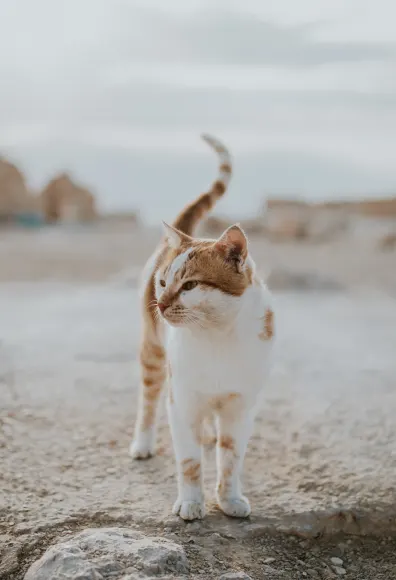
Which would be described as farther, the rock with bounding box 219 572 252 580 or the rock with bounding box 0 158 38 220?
the rock with bounding box 0 158 38 220

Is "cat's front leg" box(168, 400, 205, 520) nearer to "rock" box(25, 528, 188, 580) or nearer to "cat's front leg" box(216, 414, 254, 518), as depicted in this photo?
"cat's front leg" box(216, 414, 254, 518)

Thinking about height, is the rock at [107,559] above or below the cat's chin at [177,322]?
below

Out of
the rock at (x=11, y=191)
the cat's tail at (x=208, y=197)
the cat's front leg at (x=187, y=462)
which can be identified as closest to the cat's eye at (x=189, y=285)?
the cat's front leg at (x=187, y=462)

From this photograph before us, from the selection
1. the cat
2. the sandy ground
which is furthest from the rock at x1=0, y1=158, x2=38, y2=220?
the cat

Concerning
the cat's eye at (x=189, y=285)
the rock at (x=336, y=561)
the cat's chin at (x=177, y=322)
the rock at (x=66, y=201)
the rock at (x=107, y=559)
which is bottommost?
the rock at (x=66, y=201)

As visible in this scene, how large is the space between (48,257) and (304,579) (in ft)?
29.4

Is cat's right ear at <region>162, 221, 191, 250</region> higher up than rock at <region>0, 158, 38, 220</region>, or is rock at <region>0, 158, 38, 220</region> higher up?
cat's right ear at <region>162, 221, 191, 250</region>

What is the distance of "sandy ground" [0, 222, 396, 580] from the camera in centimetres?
233

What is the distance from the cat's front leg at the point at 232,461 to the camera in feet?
7.75

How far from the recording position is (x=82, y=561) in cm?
193

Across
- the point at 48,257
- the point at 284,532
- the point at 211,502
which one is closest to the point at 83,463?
the point at 211,502

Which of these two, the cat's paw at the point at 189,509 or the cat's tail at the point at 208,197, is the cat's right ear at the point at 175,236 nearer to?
the cat's tail at the point at 208,197

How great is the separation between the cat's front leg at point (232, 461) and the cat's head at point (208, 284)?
0.45m

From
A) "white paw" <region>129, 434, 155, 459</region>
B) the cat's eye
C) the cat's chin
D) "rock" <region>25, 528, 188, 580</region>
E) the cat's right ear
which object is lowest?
"white paw" <region>129, 434, 155, 459</region>
